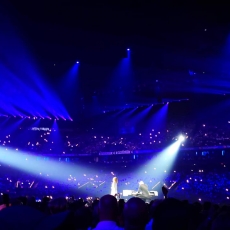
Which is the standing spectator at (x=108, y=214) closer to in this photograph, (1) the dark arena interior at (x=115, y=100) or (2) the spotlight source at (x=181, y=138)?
(1) the dark arena interior at (x=115, y=100)

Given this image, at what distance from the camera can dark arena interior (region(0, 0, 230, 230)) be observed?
11.3 metres

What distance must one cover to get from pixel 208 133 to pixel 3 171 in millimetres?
11237

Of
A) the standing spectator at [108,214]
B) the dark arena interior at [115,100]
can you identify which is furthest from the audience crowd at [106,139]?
the standing spectator at [108,214]

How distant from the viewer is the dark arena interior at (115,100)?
11.3 m

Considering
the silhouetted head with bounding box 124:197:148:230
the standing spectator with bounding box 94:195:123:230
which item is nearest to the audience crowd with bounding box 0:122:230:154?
the standing spectator with bounding box 94:195:123:230

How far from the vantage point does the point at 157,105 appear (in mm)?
18750

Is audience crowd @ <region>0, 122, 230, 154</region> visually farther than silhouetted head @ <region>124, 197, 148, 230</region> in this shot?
Yes

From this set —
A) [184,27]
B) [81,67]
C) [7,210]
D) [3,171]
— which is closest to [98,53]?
[81,67]

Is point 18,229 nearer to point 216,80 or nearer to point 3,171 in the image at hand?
point 216,80

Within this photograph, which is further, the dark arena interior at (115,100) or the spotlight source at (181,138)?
the spotlight source at (181,138)

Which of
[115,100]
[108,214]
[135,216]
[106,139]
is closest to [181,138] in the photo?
[115,100]

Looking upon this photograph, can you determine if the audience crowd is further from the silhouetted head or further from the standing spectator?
the silhouetted head

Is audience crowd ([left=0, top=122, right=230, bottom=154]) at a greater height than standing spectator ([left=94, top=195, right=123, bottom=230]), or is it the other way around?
audience crowd ([left=0, top=122, right=230, bottom=154])

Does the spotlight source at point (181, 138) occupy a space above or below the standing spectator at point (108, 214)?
above
